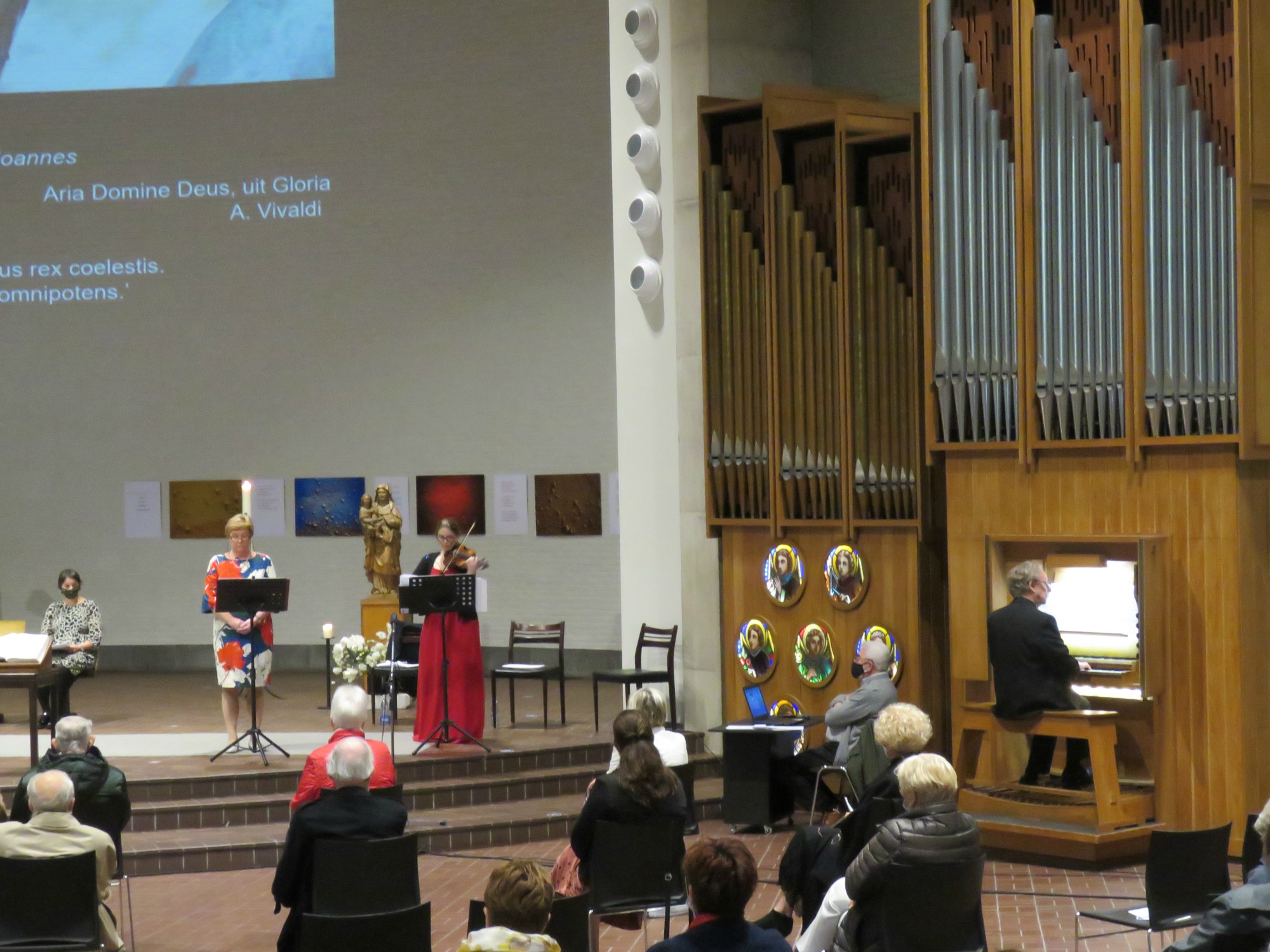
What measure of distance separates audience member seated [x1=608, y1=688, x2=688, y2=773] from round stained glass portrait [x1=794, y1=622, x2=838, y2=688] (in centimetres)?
281

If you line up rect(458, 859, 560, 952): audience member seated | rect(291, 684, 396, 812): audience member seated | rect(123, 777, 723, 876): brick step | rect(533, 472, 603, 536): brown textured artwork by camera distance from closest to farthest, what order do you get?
1. rect(458, 859, 560, 952): audience member seated
2. rect(291, 684, 396, 812): audience member seated
3. rect(123, 777, 723, 876): brick step
4. rect(533, 472, 603, 536): brown textured artwork

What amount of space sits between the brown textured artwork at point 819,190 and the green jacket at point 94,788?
16.8ft

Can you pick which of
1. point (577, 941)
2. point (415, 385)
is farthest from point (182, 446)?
point (577, 941)

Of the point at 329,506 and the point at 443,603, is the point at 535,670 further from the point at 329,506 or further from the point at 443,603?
the point at 329,506


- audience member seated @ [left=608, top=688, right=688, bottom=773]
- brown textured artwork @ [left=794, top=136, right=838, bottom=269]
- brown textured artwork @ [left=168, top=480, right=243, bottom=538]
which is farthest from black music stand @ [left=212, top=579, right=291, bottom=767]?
brown textured artwork @ [left=168, top=480, right=243, bottom=538]

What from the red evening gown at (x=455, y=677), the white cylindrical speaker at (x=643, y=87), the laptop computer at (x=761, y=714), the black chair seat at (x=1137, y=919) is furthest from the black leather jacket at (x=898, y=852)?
the white cylindrical speaker at (x=643, y=87)

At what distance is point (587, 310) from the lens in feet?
44.9

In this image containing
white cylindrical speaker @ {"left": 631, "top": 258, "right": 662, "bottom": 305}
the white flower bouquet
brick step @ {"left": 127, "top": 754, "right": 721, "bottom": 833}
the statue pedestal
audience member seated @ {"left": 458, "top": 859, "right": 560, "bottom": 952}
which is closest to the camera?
audience member seated @ {"left": 458, "top": 859, "right": 560, "bottom": 952}

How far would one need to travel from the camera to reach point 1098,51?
26.1ft

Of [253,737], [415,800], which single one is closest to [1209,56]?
[415,800]

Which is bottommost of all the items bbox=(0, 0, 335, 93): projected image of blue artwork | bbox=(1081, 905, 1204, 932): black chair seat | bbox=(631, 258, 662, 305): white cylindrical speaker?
bbox=(1081, 905, 1204, 932): black chair seat

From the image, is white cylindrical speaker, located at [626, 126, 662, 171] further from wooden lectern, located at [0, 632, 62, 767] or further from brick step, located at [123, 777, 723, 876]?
wooden lectern, located at [0, 632, 62, 767]

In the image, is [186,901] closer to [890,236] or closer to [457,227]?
[890,236]

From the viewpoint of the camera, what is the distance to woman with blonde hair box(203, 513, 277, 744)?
931 centimetres
